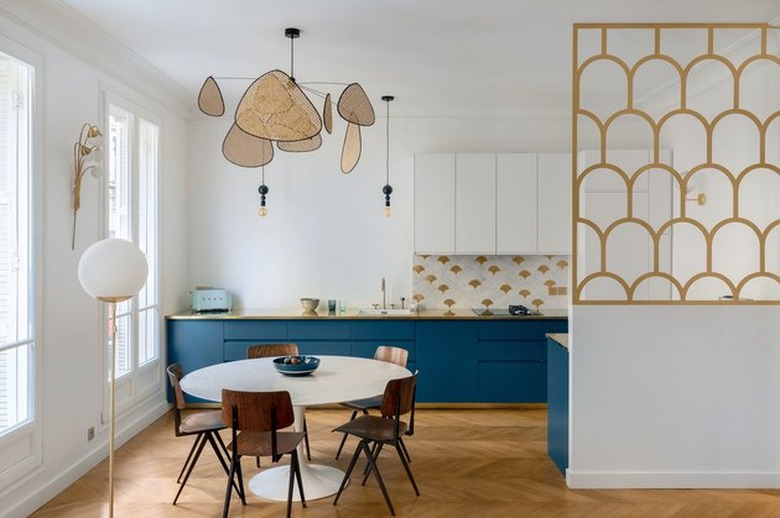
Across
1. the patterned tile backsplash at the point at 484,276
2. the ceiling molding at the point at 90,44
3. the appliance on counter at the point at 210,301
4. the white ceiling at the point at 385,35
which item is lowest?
the appliance on counter at the point at 210,301

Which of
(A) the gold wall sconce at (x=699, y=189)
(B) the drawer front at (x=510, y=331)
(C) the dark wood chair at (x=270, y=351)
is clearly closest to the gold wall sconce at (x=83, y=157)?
(C) the dark wood chair at (x=270, y=351)

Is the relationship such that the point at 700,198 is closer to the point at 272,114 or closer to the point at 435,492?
the point at 435,492

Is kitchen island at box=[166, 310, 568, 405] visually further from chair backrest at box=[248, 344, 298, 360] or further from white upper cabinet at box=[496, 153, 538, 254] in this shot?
chair backrest at box=[248, 344, 298, 360]

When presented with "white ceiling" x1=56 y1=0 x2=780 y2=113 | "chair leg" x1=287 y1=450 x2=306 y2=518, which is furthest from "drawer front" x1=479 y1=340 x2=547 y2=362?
"chair leg" x1=287 y1=450 x2=306 y2=518

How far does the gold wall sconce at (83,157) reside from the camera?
4270mm

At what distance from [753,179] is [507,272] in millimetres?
2627

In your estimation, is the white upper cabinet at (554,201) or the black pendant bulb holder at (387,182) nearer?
the white upper cabinet at (554,201)

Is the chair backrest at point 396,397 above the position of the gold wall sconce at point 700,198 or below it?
below

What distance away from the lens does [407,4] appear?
3.91 meters

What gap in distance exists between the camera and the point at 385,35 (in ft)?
14.6

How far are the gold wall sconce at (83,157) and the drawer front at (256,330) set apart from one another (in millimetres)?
2055

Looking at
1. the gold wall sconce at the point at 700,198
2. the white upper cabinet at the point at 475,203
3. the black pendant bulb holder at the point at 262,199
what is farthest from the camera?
the black pendant bulb holder at the point at 262,199

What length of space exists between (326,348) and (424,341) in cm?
93

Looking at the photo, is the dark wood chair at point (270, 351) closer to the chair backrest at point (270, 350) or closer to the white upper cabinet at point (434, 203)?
the chair backrest at point (270, 350)
